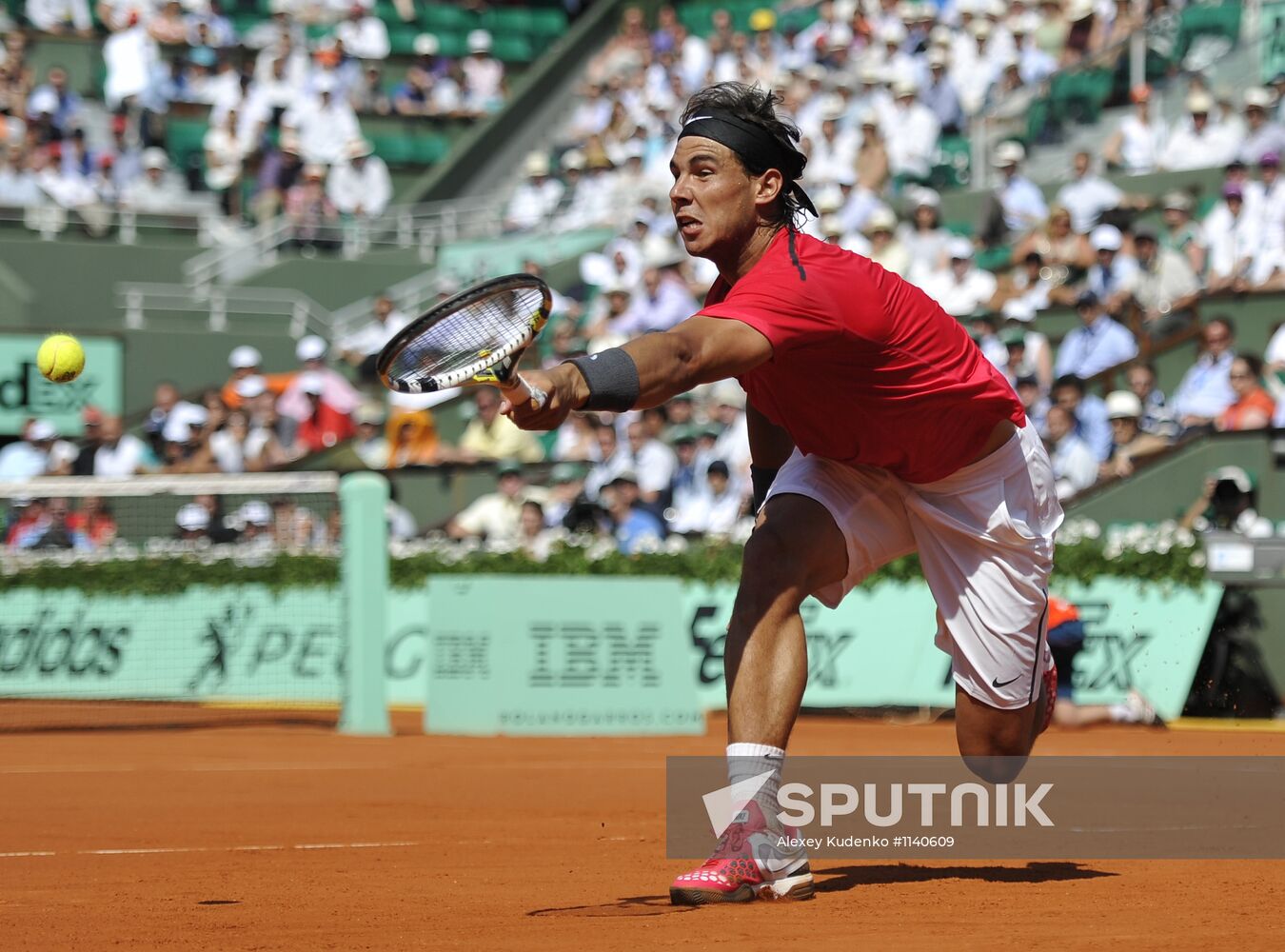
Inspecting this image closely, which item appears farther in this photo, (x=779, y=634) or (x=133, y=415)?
(x=133, y=415)

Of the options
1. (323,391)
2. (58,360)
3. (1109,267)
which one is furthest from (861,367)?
(323,391)

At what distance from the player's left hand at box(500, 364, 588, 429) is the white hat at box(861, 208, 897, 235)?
13.5m

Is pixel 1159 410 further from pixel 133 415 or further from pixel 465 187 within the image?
pixel 465 187

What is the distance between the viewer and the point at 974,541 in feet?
20.5

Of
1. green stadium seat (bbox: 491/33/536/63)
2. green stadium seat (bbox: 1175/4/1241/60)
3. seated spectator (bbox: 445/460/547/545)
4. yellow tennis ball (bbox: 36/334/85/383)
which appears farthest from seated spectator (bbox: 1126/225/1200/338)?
green stadium seat (bbox: 491/33/536/63)

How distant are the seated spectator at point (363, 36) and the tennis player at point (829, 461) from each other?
21.5m

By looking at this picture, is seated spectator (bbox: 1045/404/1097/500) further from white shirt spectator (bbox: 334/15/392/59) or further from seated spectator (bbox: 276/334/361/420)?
white shirt spectator (bbox: 334/15/392/59)

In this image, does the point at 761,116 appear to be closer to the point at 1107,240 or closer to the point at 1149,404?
the point at 1149,404

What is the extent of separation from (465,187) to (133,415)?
7.37m

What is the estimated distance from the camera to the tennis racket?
489 cm

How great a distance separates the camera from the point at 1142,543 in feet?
45.5

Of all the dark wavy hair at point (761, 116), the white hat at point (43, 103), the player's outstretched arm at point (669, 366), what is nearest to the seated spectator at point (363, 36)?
the white hat at point (43, 103)

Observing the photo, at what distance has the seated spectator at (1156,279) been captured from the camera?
15.9 metres

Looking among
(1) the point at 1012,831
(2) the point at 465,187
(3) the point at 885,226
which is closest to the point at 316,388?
(3) the point at 885,226
